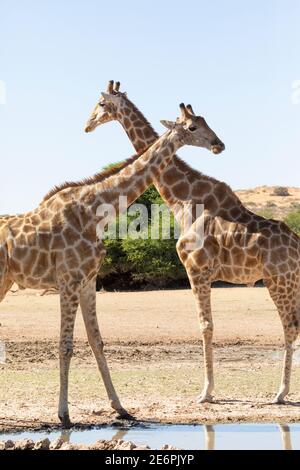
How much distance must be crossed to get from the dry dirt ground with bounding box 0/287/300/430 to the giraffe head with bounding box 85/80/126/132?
415 centimetres

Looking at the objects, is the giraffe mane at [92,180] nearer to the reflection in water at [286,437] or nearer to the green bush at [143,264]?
the reflection in water at [286,437]

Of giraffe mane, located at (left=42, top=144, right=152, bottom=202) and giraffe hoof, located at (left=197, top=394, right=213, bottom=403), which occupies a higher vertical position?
giraffe mane, located at (left=42, top=144, right=152, bottom=202)

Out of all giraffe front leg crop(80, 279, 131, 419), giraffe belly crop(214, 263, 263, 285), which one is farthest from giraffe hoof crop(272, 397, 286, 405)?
giraffe front leg crop(80, 279, 131, 419)

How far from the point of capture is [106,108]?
49.2 feet

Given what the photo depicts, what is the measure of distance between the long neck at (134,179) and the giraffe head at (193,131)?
0.31ft

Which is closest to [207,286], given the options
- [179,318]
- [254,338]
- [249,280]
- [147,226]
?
[249,280]

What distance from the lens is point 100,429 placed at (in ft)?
35.2

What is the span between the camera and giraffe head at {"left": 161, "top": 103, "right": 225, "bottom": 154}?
11.9 meters

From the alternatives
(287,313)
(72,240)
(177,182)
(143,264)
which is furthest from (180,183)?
(143,264)

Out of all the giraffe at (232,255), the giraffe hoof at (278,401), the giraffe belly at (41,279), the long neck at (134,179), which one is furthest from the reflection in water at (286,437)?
the long neck at (134,179)

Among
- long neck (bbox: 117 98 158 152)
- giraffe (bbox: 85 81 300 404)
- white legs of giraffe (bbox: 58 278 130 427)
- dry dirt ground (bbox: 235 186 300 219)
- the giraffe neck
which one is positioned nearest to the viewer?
white legs of giraffe (bbox: 58 278 130 427)

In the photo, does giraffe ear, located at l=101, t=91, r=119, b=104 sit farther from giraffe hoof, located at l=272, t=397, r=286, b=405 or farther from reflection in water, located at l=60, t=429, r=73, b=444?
reflection in water, located at l=60, t=429, r=73, b=444

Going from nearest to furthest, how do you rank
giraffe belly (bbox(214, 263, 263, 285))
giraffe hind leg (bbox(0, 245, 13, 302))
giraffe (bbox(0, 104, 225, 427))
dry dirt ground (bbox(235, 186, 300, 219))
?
giraffe (bbox(0, 104, 225, 427))
giraffe hind leg (bbox(0, 245, 13, 302))
giraffe belly (bbox(214, 263, 263, 285))
dry dirt ground (bbox(235, 186, 300, 219))

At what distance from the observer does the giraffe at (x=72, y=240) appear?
437 inches
